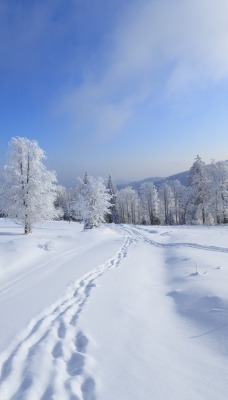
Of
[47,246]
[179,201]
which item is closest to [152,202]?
[179,201]

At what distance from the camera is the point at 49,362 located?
4.92 meters

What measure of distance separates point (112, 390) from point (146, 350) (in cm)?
137

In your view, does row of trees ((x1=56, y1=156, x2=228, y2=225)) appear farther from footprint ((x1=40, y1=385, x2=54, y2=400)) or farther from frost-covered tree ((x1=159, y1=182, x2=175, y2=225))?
footprint ((x1=40, y1=385, x2=54, y2=400))

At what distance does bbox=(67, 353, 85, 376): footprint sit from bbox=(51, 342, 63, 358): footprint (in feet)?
0.89

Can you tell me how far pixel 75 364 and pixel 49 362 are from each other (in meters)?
0.46

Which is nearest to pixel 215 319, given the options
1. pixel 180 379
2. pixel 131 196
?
pixel 180 379

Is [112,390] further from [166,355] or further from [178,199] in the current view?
[178,199]

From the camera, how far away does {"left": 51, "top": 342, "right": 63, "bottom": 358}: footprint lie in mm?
5188

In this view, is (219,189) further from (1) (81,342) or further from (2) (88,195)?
(1) (81,342)

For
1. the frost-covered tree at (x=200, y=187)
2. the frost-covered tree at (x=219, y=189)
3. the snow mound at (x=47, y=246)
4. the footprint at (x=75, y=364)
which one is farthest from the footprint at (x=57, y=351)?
the frost-covered tree at (x=200, y=187)

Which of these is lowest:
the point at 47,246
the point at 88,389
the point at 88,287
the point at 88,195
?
the point at 88,389

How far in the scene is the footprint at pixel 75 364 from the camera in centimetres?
461

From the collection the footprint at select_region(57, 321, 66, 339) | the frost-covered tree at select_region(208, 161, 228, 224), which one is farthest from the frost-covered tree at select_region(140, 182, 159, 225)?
the footprint at select_region(57, 321, 66, 339)

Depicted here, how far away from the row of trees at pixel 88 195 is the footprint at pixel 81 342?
2061 cm
